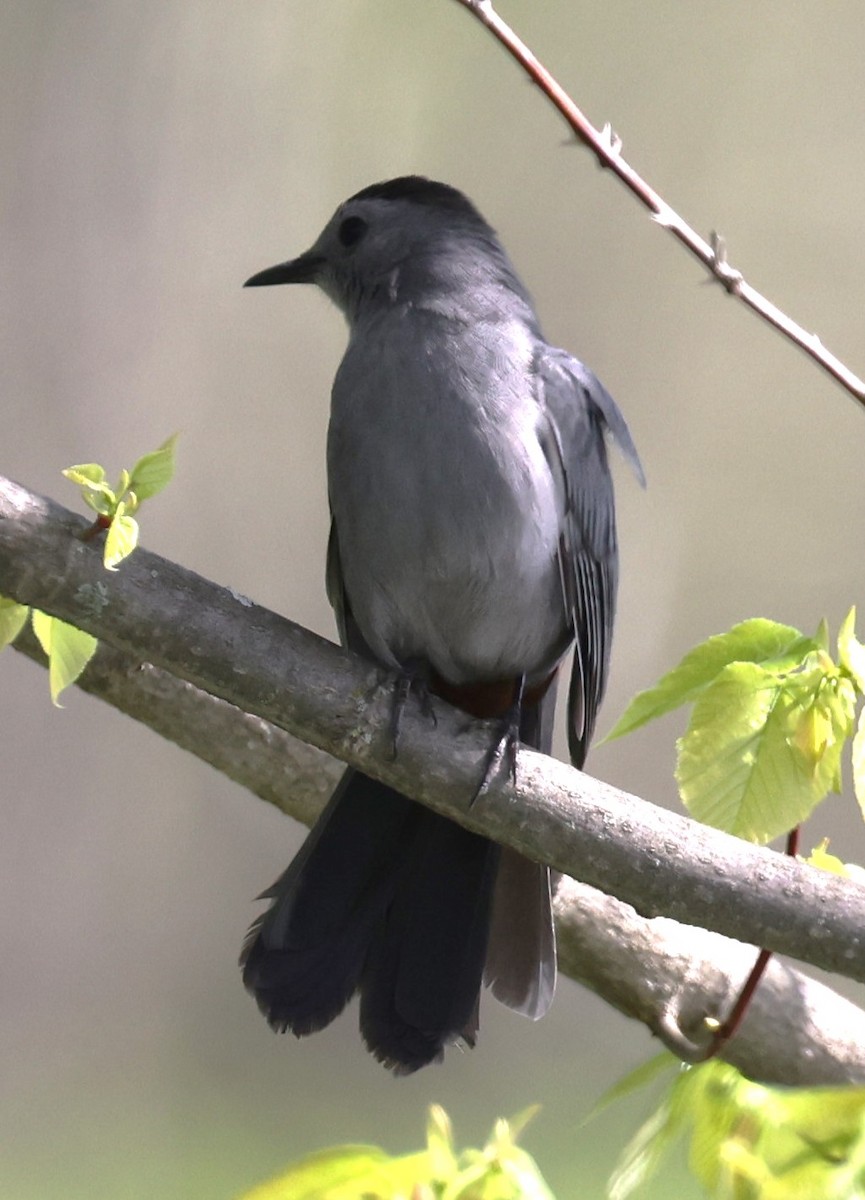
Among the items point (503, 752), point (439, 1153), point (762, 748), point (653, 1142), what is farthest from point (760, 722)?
point (439, 1153)

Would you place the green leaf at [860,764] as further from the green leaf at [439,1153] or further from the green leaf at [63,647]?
the green leaf at [63,647]

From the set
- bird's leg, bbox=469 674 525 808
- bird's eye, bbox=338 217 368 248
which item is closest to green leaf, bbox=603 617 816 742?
bird's leg, bbox=469 674 525 808

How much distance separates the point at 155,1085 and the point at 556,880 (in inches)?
128

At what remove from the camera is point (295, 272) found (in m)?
2.54

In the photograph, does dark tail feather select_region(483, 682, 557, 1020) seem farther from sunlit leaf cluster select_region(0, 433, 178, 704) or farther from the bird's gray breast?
sunlit leaf cluster select_region(0, 433, 178, 704)

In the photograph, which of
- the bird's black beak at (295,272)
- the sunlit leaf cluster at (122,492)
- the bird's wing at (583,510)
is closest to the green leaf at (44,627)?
the sunlit leaf cluster at (122,492)

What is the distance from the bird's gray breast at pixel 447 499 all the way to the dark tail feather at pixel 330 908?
9.6 inches

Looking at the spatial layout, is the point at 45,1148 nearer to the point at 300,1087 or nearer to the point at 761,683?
the point at 300,1087

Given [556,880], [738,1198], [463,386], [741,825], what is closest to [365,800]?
[556,880]

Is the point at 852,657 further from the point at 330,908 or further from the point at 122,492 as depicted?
the point at 330,908

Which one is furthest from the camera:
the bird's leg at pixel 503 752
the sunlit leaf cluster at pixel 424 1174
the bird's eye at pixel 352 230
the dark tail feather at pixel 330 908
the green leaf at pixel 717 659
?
the bird's eye at pixel 352 230

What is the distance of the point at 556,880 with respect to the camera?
2096 millimetres

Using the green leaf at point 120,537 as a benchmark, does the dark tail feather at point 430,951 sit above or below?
below

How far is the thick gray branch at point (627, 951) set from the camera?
2.02 metres
